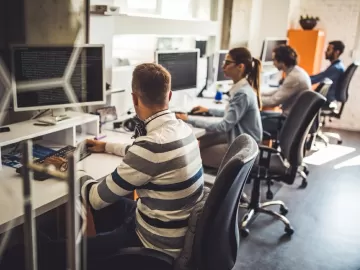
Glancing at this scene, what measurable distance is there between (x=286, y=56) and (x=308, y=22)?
6.52 ft

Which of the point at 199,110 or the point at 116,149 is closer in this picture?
the point at 116,149

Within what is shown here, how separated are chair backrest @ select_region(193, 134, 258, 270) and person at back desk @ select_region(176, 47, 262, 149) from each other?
1.06 meters

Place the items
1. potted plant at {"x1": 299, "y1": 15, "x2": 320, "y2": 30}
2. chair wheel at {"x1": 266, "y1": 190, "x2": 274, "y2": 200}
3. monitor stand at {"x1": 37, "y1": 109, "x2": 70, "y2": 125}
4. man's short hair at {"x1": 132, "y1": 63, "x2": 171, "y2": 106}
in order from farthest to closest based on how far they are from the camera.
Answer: potted plant at {"x1": 299, "y1": 15, "x2": 320, "y2": 30} → chair wheel at {"x1": 266, "y1": 190, "x2": 274, "y2": 200} → monitor stand at {"x1": 37, "y1": 109, "x2": 70, "y2": 125} → man's short hair at {"x1": 132, "y1": 63, "x2": 171, "y2": 106}

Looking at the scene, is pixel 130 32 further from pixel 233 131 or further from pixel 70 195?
pixel 70 195

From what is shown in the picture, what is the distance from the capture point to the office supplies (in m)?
1.93

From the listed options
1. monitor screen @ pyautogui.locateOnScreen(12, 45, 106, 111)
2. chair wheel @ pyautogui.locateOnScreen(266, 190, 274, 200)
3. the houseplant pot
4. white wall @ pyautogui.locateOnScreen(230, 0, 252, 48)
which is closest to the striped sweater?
monitor screen @ pyautogui.locateOnScreen(12, 45, 106, 111)

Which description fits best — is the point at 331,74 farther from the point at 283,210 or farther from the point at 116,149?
the point at 116,149

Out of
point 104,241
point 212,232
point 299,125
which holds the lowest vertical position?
point 104,241

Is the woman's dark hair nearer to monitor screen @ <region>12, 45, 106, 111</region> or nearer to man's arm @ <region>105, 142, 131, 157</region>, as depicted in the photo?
monitor screen @ <region>12, 45, 106, 111</region>

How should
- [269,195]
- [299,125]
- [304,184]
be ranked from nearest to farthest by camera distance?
[299,125] → [269,195] → [304,184]

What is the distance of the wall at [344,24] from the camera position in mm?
5566

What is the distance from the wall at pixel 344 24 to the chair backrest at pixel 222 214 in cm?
474

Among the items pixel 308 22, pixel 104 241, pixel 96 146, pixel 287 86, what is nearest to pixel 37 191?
pixel 104 241

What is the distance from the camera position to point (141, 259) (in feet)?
4.65
